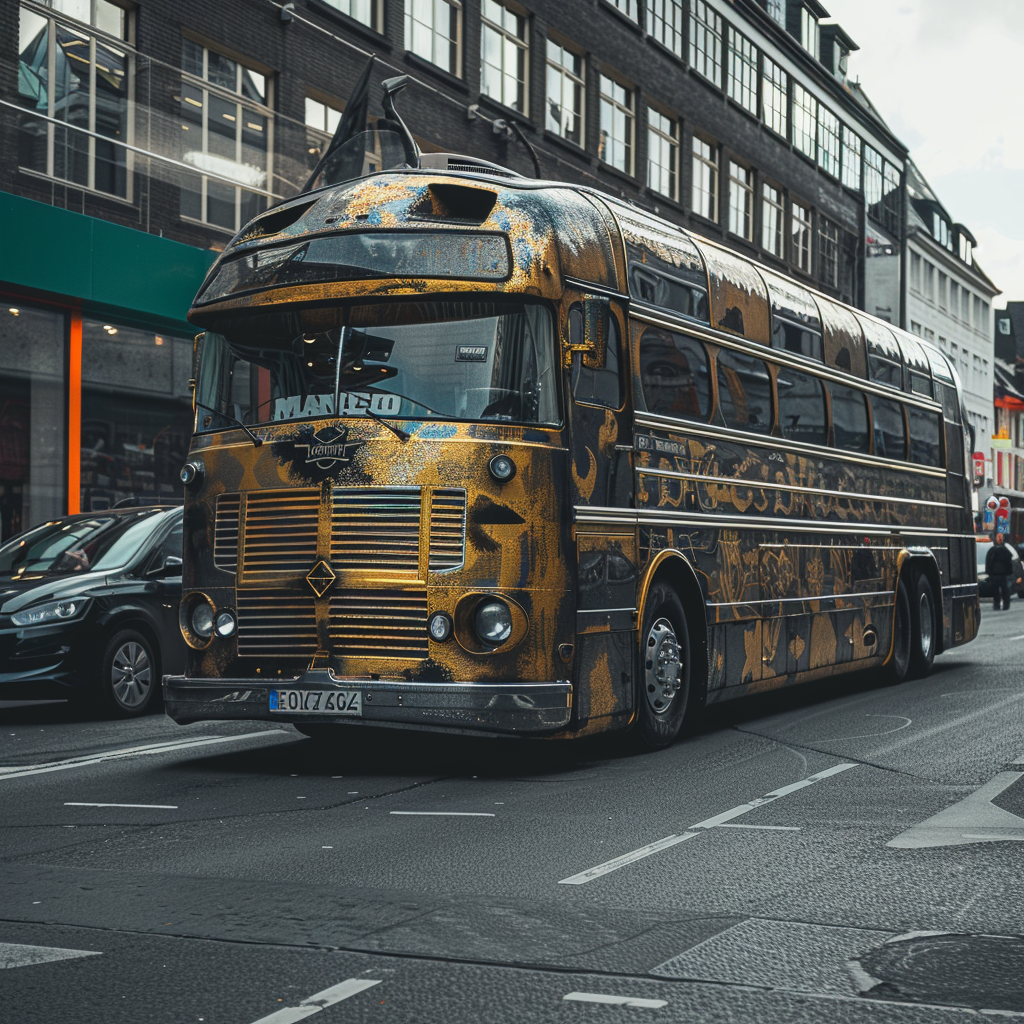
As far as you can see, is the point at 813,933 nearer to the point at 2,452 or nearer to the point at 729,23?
the point at 2,452

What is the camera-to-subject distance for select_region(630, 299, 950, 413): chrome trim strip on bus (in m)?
9.95

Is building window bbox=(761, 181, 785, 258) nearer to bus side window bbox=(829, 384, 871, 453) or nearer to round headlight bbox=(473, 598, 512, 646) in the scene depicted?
bus side window bbox=(829, 384, 871, 453)

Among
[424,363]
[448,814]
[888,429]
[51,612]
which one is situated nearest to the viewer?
[448,814]

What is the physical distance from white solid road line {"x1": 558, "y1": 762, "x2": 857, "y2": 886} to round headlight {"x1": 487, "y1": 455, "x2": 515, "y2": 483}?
2120 mm

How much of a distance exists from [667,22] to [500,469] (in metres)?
31.4

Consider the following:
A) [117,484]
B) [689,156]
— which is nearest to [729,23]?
[689,156]

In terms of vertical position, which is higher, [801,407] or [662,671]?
[801,407]

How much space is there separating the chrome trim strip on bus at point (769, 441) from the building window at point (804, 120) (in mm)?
33126

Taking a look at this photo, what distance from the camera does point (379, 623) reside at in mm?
8469

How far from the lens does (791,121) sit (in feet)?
154

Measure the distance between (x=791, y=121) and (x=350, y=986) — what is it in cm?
4526

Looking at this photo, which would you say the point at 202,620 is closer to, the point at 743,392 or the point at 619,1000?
the point at 743,392

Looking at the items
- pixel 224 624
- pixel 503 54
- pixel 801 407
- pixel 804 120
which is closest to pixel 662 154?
pixel 503 54

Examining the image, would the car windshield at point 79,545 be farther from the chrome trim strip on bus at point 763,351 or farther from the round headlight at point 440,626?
the round headlight at point 440,626
